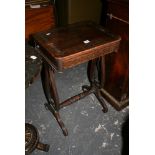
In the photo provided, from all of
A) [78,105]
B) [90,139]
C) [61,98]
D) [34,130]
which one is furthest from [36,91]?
[90,139]

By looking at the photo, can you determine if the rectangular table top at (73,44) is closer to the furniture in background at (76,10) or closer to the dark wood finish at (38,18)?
the furniture in background at (76,10)

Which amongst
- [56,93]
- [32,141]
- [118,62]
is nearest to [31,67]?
[56,93]

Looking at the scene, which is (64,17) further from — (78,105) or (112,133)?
(112,133)

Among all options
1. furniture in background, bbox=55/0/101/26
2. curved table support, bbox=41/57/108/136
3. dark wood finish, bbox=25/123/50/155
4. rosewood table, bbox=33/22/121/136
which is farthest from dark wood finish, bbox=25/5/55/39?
dark wood finish, bbox=25/123/50/155

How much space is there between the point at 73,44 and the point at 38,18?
5.46ft

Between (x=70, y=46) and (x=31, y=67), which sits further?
(x=70, y=46)

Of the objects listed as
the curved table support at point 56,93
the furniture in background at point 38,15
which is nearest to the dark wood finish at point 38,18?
the furniture in background at point 38,15

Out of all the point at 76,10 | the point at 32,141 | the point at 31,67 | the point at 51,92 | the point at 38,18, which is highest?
the point at 76,10

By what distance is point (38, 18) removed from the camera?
3328mm

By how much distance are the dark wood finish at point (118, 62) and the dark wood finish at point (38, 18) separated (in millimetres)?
1313

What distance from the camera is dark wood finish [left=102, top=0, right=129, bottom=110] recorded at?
213 cm

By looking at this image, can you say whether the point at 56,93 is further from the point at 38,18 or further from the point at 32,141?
the point at 38,18

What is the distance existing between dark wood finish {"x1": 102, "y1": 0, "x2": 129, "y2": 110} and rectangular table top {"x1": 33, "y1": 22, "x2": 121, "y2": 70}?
0.20 m

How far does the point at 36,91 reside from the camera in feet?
9.55
